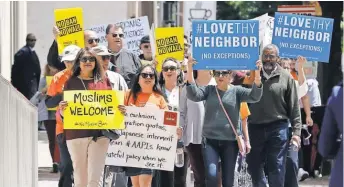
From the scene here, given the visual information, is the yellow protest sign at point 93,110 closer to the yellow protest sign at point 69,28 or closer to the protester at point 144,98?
the protester at point 144,98

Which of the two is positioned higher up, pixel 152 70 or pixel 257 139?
pixel 152 70

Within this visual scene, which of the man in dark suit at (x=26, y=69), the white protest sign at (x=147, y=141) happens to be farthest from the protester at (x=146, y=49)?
the man in dark suit at (x=26, y=69)

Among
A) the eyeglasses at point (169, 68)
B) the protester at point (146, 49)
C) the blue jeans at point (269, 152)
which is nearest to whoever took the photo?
the eyeglasses at point (169, 68)

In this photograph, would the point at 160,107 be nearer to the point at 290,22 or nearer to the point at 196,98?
the point at 196,98

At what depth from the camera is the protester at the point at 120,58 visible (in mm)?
13500

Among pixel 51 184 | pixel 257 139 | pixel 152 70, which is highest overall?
pixel 152 70

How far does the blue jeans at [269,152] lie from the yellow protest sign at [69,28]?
95.0 inches

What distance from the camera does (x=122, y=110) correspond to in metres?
11.6

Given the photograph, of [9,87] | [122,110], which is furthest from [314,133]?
[9,87]

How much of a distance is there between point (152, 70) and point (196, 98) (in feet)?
1.83

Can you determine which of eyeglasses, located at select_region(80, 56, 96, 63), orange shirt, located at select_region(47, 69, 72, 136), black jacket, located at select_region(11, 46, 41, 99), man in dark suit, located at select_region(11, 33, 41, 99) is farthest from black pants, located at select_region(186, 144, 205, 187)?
black jacket, located at select_region(11, 46, 41, 99)

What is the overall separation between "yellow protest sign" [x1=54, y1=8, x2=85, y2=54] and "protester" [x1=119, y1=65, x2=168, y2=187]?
204 cm

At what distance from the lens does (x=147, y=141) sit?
12164 mm

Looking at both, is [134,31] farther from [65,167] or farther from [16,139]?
[16,139]
